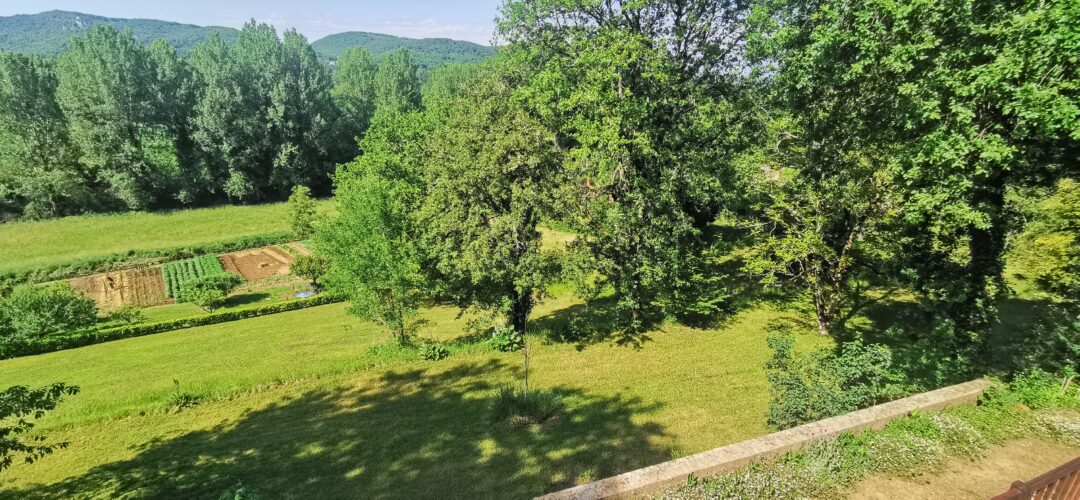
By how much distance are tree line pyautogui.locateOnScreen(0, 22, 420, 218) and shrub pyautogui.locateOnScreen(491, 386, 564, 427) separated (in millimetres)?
58113

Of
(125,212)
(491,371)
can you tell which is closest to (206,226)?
(125,212)

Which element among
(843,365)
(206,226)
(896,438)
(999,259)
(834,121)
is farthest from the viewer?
(206,226)

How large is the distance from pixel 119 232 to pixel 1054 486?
209 ft

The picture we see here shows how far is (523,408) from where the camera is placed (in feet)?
37.7

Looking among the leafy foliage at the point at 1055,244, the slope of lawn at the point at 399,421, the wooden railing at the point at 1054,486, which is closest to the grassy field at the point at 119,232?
the slope of lawn at the point at 399,421

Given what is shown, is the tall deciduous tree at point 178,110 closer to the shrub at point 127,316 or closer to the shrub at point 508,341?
the shrub at point 127,316

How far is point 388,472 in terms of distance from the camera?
957cm

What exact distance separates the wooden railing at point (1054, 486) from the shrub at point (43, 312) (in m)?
37.1

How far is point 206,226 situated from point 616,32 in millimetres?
52589

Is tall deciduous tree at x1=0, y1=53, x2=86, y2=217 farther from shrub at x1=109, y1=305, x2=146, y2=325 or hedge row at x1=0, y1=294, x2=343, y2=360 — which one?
hedge row at x1=0, y1=294, x2=343, y2=360

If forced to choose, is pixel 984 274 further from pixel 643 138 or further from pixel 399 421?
pixel 399 421

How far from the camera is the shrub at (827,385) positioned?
325 inches

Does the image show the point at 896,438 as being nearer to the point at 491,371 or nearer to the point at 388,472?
the point at 388,472

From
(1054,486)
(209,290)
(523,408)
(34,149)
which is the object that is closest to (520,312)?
(523,408)
